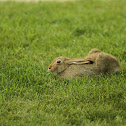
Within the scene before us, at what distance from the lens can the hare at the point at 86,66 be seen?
18.9 feet

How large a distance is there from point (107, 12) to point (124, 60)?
14.2ft

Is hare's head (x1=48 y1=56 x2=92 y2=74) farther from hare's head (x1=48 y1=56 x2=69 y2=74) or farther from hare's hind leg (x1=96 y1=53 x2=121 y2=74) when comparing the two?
hare's hind leg (x1=96 y1=53 x2=121 y2=74)

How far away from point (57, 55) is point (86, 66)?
1.49 m

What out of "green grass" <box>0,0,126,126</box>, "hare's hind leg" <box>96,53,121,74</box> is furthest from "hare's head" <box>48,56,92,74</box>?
"hare's hind leg" <box>96,53,121,74</box>

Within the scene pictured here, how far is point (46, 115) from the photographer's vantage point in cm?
450

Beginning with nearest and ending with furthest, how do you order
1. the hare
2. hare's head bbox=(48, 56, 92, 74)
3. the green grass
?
1. the green grass
2. the hare
3. hare's head bbox=(48, 56, 92, 74)

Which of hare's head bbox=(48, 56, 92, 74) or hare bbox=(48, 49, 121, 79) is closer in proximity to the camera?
hare bbox=(48, 49, 121, 79)

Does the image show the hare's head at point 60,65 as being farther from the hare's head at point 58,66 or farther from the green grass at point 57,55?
the green grass at point 57,55

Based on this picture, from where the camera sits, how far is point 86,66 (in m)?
5.78

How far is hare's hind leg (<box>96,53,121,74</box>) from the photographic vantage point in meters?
5.77

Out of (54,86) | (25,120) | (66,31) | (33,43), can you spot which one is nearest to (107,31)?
(66,31)

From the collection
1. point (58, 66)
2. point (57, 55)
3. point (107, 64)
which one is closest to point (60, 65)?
point (58, 66)

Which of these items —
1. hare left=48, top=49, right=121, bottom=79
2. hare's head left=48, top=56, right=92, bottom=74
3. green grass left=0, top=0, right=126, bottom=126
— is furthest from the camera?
hare's head left=48, top=56, right=92, bottom=74

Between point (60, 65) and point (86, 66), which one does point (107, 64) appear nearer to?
point (86, 66)
